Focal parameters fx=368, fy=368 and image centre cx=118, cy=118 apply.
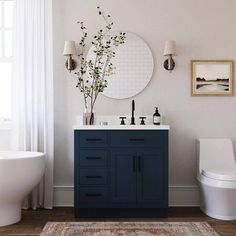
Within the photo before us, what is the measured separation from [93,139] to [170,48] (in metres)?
1.29

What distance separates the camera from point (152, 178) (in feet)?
11.9

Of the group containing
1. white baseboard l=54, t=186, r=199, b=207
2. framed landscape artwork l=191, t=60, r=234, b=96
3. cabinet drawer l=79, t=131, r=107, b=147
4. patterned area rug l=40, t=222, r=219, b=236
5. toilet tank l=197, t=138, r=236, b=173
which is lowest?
patterned area rug l=40, t=222, r=219, b=236

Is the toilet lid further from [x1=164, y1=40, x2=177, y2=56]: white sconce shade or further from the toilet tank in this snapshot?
[x1=164, y1=40, x2=177, y2=56]: white sconce shade

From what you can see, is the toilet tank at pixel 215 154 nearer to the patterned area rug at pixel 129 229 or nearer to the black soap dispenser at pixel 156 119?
the black soap dispenser at pixel 156 119

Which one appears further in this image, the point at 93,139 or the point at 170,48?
the point at 170,48

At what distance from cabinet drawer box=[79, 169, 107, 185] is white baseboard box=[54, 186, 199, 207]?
55 cm

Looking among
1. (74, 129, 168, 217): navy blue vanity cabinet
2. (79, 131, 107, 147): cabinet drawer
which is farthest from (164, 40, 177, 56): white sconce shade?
(79, 131, 107, 147): cabinet drawer

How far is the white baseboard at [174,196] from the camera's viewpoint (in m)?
4.11

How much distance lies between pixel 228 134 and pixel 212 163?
1.42ft

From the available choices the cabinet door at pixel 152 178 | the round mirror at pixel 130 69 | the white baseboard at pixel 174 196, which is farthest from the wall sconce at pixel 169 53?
the white baseboard at pixel 174 196

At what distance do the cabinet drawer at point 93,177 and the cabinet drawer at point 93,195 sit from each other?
0.23 ft

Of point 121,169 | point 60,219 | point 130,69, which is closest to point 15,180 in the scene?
point 60,219

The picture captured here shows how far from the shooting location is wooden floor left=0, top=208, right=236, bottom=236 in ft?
10.6

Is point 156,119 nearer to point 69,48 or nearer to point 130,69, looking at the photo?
point 130,69
